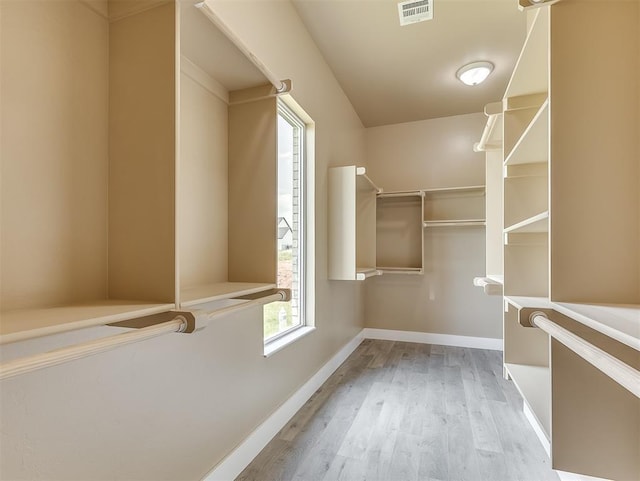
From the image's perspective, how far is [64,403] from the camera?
859 millimetres

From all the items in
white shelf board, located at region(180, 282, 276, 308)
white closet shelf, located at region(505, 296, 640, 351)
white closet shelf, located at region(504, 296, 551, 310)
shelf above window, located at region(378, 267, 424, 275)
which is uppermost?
white shelf board, located at region(180, 282, 276, 308)

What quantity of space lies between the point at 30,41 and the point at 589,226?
5.40 feet

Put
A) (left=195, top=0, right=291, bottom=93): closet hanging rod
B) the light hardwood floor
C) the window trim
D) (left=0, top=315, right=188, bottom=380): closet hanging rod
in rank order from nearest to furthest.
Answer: (left=0, top=315, right=188, bottom=380): closet hanging rod → (left=195, top=0, right=291, bottom=93): closet hanging rod → the light hardwood floor → the window trim

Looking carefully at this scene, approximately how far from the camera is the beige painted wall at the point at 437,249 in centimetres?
386

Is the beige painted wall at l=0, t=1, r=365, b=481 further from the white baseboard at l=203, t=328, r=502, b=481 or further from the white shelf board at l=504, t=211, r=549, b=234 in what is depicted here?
the white shelf board at l=504, t=211, r=549, b=234

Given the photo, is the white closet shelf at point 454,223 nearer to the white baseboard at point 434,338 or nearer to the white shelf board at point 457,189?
the white shelf board at point 457,189

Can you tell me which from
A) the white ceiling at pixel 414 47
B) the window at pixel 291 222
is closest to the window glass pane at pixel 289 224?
the window at pixel 291 222

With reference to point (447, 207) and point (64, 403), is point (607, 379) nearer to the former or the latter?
point (64, 403)

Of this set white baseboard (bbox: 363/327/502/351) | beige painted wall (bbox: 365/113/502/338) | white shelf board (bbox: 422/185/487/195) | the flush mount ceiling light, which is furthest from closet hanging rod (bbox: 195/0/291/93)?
white baseboard (bbox: 363/327/502/351)

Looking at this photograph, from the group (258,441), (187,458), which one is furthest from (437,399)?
(187,458)

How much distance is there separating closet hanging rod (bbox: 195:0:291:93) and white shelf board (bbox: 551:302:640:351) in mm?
1282

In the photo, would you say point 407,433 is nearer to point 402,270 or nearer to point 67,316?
point 67,316

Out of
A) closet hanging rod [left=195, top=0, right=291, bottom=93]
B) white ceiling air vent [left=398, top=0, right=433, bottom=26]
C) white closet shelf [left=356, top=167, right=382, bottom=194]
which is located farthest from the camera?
white closet shelf [left=356, top=167, right=382, bottom=194]

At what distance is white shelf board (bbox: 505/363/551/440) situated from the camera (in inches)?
57.5
